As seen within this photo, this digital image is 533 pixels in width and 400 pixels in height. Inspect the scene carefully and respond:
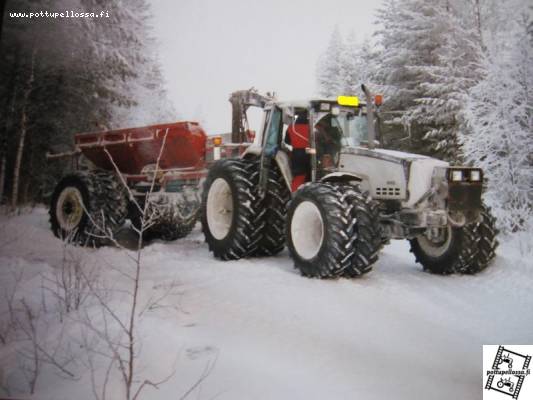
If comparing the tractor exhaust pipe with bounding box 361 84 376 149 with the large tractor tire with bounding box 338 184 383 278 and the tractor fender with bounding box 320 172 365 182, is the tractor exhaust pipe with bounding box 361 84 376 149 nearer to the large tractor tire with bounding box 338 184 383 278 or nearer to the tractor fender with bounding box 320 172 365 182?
the tractor fender with bounding box 320 172 365 182

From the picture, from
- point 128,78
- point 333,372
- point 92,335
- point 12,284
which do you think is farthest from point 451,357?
point 128,78

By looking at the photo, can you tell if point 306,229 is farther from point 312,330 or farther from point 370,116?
point 312,330

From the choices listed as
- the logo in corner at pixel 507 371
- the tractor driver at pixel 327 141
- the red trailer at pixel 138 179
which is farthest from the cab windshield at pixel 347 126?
the logo in corner at pixel 507 371

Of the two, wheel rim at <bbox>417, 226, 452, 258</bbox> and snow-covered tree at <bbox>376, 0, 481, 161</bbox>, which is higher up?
snow-covered tree at <bbox>376, 0, 481, 161</bbox>

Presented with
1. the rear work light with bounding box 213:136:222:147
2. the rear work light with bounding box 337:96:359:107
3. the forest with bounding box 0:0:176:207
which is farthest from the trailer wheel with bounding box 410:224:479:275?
the forest with bounding box 0:0:176:207

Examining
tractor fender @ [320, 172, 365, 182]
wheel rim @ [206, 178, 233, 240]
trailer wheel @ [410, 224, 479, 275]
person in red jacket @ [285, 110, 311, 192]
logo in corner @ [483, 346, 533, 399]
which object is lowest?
logo in corner @ [483, 346, 533, 399]

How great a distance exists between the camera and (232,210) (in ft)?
14.5

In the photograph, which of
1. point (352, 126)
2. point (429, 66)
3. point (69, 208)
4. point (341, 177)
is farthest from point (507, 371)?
point (69, 208)

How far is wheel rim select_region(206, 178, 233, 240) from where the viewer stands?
4.62 metres

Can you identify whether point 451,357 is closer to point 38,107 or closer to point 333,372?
point 333,372

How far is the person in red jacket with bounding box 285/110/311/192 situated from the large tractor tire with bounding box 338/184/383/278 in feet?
2.84

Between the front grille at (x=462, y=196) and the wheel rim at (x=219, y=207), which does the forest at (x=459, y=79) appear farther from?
the wheel rim at (x=219, y=207)

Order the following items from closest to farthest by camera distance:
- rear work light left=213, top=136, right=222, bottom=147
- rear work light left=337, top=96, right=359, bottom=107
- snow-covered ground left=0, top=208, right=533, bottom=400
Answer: snow-covered ground left=0, top=208, right=533, bottom=400, rear work light left=337, top=96, right=359, bottom=107, rear work light left=213, top=136, right=222, bottom=147

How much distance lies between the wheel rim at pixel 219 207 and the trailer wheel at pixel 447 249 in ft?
5.98
